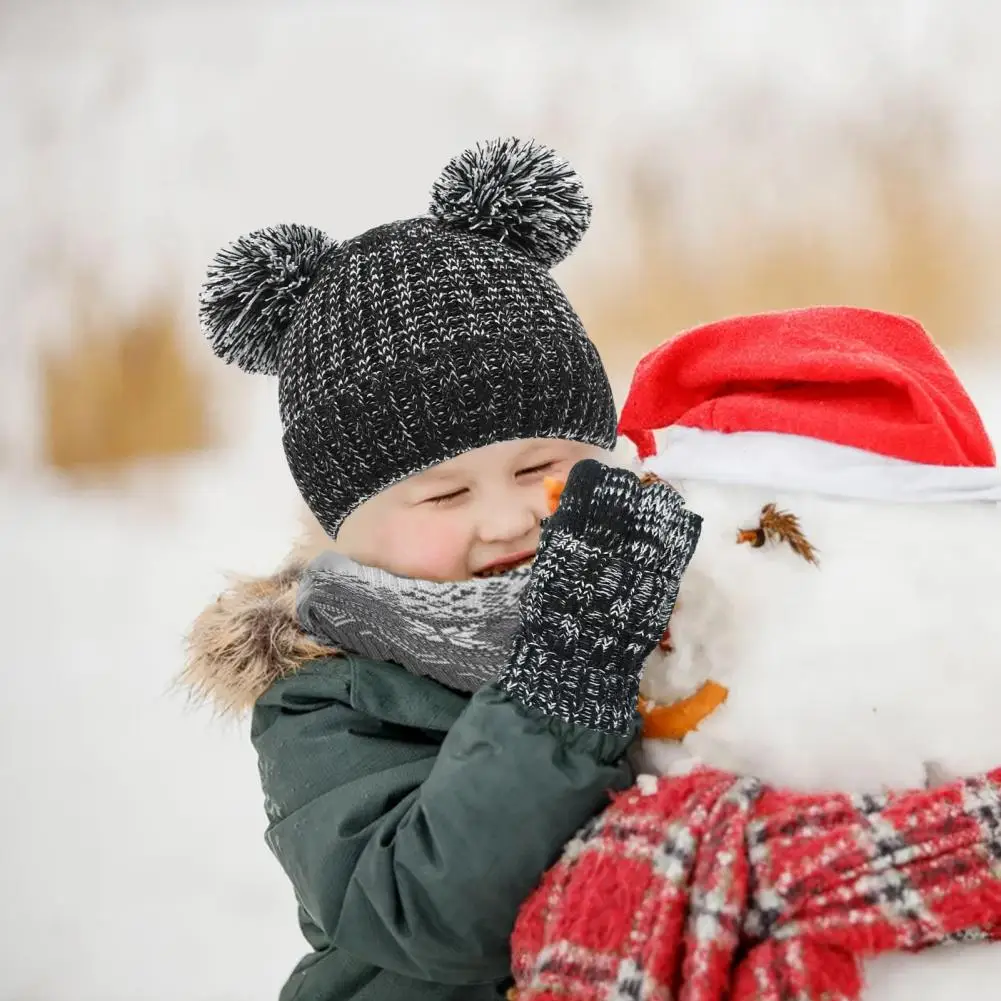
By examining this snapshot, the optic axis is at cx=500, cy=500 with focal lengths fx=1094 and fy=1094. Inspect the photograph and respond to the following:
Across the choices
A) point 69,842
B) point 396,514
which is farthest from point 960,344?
point 69,842

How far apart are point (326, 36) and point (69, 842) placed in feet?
4.50

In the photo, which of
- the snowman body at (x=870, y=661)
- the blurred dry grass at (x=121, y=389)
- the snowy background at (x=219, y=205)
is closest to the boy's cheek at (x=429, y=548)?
the snowman body at (x=870, y=661)

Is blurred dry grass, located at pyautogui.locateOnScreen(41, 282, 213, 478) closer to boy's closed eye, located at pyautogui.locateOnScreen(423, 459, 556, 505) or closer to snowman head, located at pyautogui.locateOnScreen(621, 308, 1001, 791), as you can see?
boy's closed eye, located at pyautogui.locateOnScreen(423, 459, 556, 505)

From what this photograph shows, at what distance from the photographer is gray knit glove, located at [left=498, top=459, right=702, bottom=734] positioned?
55 centimetres

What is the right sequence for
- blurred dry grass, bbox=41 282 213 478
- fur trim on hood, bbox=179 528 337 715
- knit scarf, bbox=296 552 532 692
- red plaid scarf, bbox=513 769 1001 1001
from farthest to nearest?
blurred dry grass, bbox=41 282 213 478, fur trim on hood, bbox=179 528 337 715, knit scarf, bbox=296 552 532 692, red plaid scarf, bbox=513 769 1001 1001

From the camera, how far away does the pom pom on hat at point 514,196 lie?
33.0 inches

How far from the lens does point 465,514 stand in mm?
743

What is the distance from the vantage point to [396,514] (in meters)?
0.77

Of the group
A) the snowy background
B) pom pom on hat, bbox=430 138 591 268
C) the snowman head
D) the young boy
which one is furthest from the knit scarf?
the snowy background

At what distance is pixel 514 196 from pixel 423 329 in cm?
15

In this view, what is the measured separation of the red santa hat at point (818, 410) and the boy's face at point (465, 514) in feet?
0.32

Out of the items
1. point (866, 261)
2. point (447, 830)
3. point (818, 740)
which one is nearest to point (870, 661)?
point (818, 740)

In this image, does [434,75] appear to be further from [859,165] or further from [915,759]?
[915,759]

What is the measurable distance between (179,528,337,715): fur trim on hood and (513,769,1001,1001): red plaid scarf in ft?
1.10
